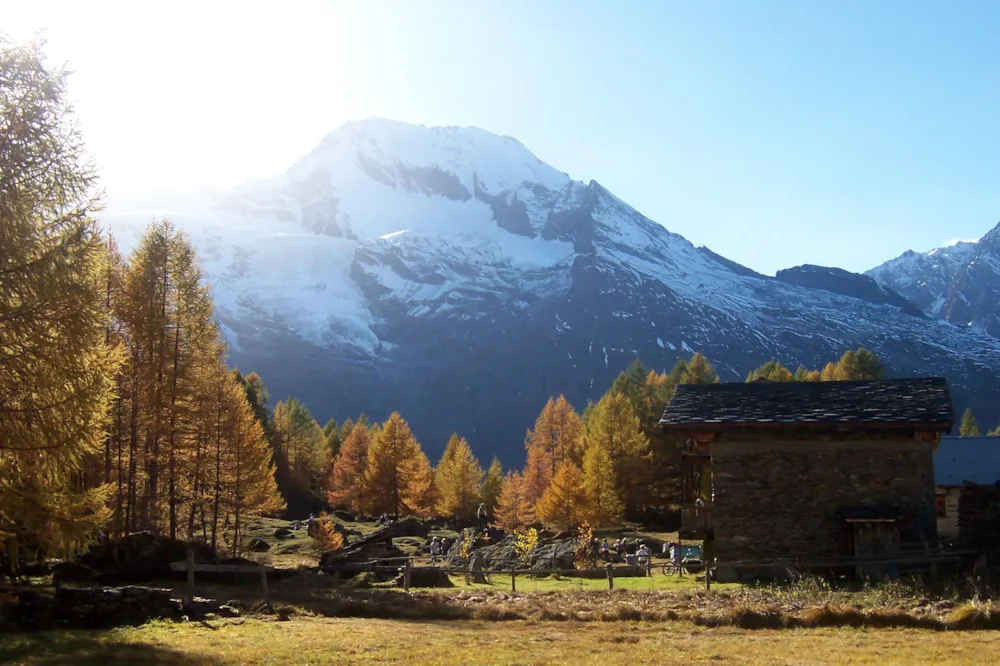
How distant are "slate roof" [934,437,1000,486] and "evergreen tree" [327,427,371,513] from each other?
145 ft

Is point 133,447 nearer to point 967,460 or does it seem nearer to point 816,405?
point 816,405

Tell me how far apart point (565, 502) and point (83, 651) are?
41.9 meters

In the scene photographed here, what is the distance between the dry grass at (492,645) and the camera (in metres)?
13.1

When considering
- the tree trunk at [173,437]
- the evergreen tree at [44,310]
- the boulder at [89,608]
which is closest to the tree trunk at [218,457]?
the tree trunk at [173,437]

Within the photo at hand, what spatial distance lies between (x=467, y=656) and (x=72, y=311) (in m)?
9.54

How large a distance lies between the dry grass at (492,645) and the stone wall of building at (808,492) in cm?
1072

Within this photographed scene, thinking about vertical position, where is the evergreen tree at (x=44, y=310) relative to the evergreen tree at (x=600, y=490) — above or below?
above

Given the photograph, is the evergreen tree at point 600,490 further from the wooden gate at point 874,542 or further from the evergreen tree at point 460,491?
the wooden gate at point 874,542

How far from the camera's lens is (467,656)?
1343cm

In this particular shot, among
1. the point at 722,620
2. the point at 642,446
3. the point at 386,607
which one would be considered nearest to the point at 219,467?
the point at 386,607

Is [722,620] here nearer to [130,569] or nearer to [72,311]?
[72,311]

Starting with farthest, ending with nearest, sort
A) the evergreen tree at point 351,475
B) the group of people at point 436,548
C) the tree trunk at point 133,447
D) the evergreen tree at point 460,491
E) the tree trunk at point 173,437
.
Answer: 1. the evergreen tree at point 351,475
2. the evergreen tree at point 460,491
3. the group of people at point 436,548
4. the tree trunk at point 173,437
5. the tree trunk at point 133,447

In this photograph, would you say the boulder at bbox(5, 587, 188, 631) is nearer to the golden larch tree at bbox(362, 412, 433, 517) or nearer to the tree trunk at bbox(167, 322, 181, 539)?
the tree trunk at bbox(167, 322, 181, 539)

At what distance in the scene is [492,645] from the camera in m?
14.8
